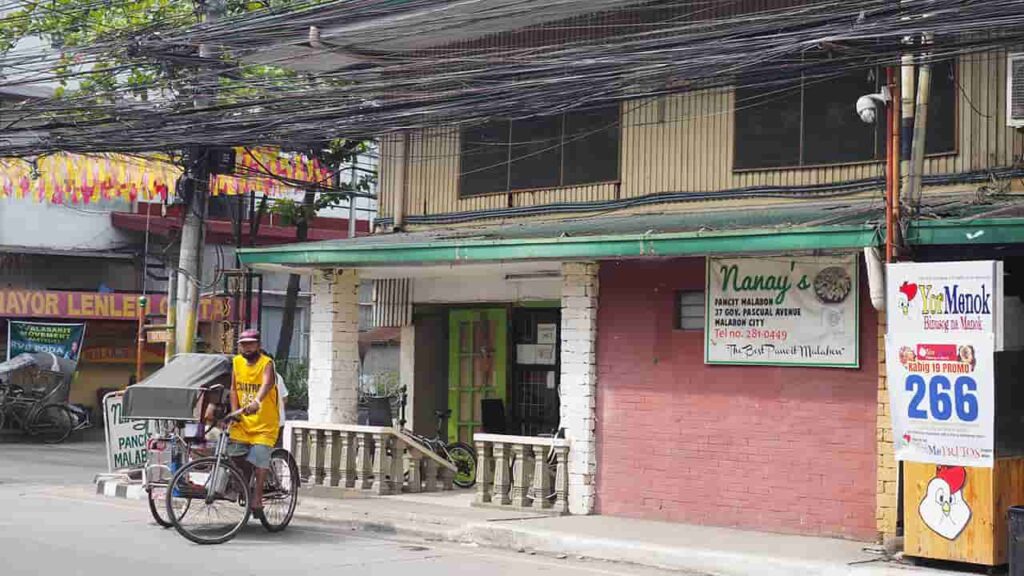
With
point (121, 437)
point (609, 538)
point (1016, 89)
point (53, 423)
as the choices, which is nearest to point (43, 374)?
point (53, 423)

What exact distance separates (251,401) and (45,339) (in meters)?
16.3

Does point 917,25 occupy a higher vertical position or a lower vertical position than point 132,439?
higher

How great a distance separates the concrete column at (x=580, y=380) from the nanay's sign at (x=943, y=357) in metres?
4.13

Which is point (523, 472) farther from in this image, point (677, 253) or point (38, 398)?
point (38, 398)

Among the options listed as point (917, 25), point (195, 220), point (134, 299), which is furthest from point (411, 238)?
point (134, 299)

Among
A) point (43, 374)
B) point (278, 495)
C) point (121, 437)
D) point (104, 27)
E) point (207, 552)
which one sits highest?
point (104, 27)

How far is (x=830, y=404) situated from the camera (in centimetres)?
1223

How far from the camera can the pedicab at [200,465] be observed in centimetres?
1166

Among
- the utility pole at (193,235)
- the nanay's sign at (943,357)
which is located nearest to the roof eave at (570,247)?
the nanay's sign at (943,357)

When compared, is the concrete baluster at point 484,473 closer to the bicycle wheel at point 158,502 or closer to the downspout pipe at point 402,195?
the bicycle wheel at point 158,502

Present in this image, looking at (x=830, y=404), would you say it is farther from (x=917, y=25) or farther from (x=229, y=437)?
(x=229, y=437)

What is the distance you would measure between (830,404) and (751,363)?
935mm

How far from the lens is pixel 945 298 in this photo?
1006cm

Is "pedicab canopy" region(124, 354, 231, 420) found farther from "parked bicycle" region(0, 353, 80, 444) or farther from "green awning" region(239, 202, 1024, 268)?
"parked bicycle" region(0, 353, 80, 444)
